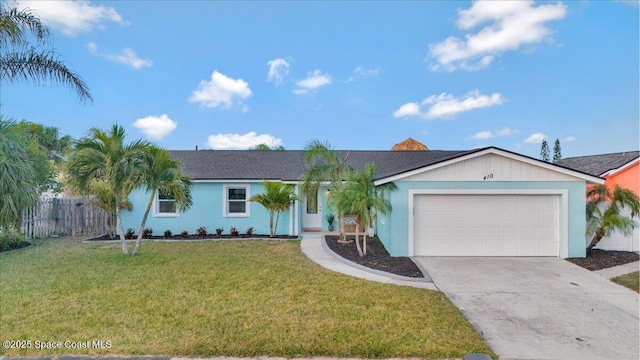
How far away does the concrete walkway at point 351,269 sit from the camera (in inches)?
258

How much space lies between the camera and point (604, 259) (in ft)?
28.5

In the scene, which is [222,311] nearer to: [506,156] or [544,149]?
[506,156]

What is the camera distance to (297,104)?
20781mm

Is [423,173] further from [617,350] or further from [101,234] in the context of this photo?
[101,234]

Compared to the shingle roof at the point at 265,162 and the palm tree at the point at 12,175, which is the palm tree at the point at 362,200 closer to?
the shingle roof at the point at 265,162

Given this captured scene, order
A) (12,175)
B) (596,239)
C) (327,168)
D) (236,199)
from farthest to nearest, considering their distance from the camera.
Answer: (236,199)
(327,168)
(596,239)
(12,175)

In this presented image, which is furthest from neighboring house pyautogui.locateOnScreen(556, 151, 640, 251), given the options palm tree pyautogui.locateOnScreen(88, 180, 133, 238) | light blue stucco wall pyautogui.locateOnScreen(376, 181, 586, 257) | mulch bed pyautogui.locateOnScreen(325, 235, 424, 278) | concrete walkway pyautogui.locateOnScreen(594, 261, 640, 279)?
palm tree pyautogui.locateOnScreen(88, 180, 133, 238)

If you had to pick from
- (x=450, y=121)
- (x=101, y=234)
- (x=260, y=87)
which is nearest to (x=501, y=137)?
(x=450, y=121)

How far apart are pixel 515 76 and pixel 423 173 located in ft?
31.4

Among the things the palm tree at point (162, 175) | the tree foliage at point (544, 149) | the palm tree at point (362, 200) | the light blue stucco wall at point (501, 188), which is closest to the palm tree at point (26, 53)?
the palm tree at point (162, 175)

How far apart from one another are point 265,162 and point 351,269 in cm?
908

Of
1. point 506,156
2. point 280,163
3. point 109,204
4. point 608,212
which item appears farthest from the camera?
point 280,163

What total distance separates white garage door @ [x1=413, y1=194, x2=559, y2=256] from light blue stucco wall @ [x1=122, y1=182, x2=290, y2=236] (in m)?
6.27

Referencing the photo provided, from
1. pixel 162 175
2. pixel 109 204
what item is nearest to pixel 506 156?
pixel 162 175
